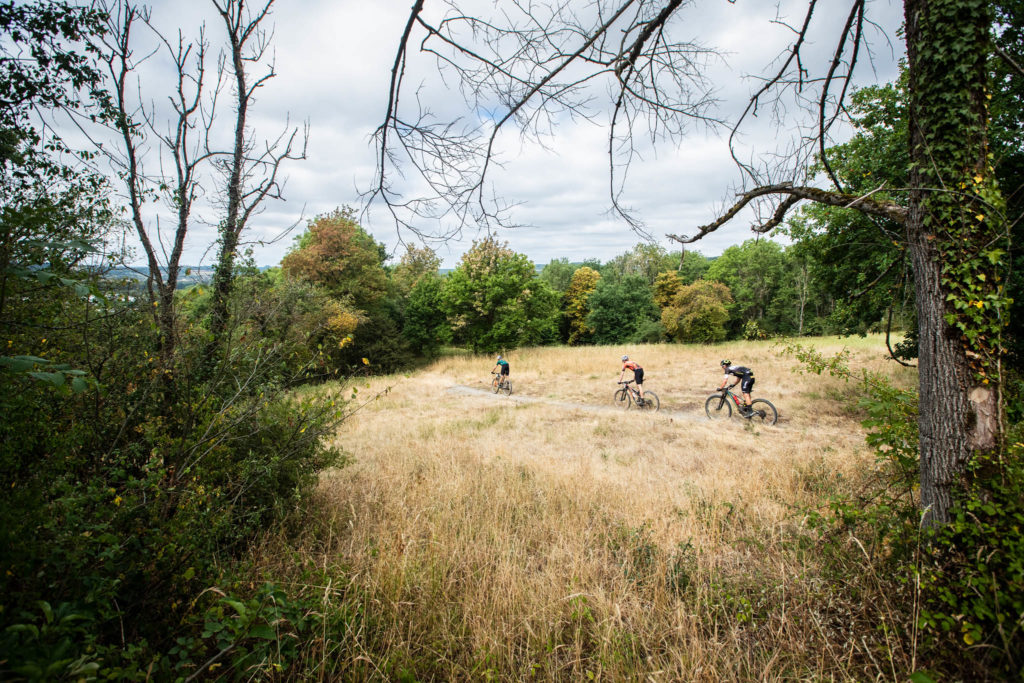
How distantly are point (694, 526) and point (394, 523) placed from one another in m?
2.95

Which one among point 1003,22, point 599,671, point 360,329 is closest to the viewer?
Answer: point 599,671

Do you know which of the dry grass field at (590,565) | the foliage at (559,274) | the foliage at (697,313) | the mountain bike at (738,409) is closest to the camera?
the dry grass field at (590,565)

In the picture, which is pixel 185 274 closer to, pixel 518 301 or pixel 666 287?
pixel 518 301

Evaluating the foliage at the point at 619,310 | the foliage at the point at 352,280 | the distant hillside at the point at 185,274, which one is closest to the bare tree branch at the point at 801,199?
the distant hillside at the point at 185,274

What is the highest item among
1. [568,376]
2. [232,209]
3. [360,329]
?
[232,209]

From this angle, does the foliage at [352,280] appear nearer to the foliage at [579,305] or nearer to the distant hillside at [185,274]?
the distant hillside at [185,274]

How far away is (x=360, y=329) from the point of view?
22.7 meters

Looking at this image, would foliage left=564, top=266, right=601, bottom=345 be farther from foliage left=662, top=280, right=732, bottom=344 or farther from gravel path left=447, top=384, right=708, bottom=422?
gravel path left=447, top=384, right=708, bottom=422

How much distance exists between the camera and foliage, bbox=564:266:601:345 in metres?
41.8

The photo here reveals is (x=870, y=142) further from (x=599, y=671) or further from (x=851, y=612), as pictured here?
(x=599, y=671)

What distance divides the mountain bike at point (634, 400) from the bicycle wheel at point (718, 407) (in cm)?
134

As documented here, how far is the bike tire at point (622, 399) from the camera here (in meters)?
12.1

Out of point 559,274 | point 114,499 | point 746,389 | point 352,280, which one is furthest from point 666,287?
point 114,499

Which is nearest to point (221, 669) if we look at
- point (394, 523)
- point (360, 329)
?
point (394, 523)
